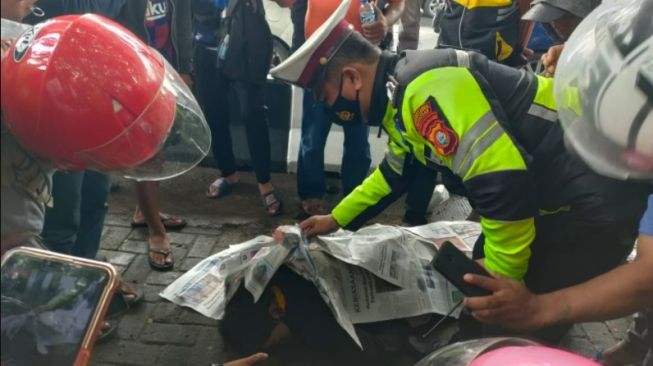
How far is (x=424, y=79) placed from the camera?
1.71 meters

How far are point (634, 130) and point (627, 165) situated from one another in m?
0.12

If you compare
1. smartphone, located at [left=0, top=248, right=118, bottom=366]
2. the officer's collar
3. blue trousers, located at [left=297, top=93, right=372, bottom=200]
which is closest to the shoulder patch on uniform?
the officer's collar

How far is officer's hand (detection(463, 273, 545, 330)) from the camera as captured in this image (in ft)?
5.22

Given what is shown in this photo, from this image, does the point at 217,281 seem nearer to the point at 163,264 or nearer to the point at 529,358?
the point at 163,264

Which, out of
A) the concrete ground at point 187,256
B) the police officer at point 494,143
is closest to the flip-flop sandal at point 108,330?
the concrete ground at point 187,256

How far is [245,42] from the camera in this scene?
3295 mm

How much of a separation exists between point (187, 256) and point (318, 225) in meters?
1.11

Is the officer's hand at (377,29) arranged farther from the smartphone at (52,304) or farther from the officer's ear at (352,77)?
the smartphone at (52,304)

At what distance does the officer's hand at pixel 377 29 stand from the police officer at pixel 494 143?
1.19m

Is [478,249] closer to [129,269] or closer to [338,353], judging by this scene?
[338,353]

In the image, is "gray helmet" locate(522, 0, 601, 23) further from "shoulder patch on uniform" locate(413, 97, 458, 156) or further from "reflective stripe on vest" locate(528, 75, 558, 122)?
"shoulder patch on uniform" locate(413, 97, 458, 156)

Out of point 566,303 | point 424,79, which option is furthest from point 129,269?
point 566,303

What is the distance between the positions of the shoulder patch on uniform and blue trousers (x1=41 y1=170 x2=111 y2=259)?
1.18m

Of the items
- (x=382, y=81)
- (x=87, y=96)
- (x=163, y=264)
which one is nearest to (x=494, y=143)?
(x=382, y=81)
